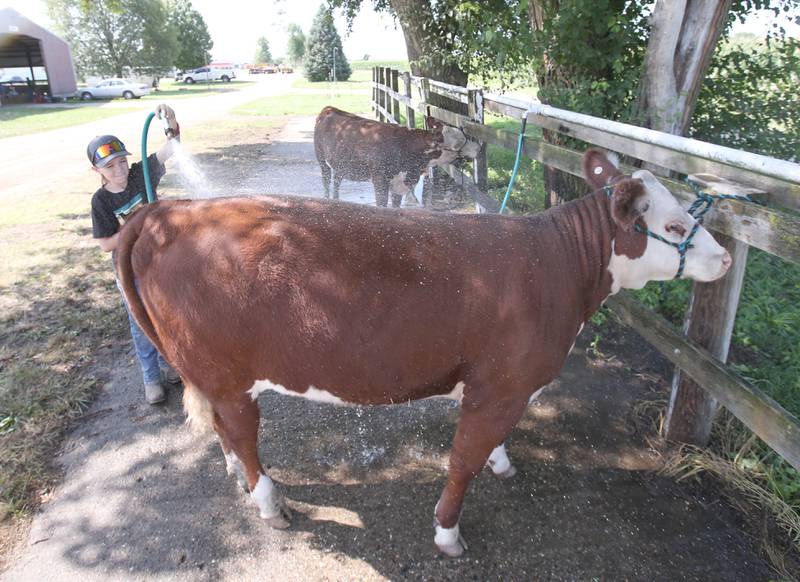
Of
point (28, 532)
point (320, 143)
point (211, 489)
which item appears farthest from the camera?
point (320, 143)

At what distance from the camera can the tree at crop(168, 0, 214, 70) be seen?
64.2 meters

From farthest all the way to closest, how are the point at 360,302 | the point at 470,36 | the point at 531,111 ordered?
the point at 470,36 → the point at 531,111 → the point at 360,302

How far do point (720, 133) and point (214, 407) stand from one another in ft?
14.4

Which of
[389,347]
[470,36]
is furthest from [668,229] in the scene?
[470,36]

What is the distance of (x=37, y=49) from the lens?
3772cm

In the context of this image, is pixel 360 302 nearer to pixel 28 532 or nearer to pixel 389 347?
pixel 389 347

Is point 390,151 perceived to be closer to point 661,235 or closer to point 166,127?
point 166,127

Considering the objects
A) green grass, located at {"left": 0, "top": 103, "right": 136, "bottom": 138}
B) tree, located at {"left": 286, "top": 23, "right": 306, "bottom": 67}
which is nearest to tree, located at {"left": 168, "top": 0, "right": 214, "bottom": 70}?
tree, located at {"left": 286, "top": 23, "right": 306, "bottom": 67}

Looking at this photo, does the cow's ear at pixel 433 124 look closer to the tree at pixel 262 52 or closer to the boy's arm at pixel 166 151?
the boy's arm at pixel 166 151

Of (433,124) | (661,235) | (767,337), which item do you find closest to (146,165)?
(661,235)

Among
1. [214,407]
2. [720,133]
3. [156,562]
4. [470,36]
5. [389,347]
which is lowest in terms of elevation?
[156,562]

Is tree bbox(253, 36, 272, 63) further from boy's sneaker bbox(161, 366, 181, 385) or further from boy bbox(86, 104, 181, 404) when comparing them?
boy's sneaker bbox(161, 366, 181, 385)

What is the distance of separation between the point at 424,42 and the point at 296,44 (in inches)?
3114

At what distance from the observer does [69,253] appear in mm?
6988
